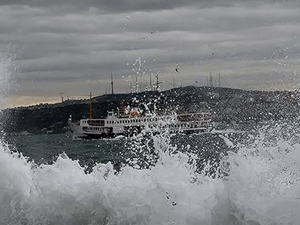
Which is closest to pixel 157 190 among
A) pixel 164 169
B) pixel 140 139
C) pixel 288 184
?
pixel 164 169

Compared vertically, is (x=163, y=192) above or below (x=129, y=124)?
above

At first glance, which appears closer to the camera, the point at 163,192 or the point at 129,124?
the point at 163,192

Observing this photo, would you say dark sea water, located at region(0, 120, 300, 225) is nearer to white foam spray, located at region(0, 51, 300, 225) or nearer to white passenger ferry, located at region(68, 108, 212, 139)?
white foam spray, located at region(0, 51, 300, 225)

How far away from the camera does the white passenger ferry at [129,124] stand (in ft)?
277

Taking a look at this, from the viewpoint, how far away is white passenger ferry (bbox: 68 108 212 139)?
84.4m

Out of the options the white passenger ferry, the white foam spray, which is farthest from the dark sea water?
the white passenger ferry

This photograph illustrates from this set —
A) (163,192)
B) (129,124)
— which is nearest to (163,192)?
(163,192)

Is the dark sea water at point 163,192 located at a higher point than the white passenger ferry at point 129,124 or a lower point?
higher

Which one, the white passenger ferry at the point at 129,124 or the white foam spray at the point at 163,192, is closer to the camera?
the white foam spray at the point at 163,192

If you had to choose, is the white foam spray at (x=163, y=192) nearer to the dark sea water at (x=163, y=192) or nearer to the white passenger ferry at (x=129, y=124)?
the dark sea water at (x=163, y=192)

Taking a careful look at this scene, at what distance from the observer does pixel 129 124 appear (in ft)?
279

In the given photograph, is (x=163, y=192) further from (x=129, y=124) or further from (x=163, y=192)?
(x=129, y=124)

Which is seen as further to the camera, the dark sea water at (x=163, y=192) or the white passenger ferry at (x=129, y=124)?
the white passenger ferry at (x=129, y=124)

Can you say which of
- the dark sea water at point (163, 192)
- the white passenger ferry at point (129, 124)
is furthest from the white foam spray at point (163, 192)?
the white passenger ferry at point (129, 124)
